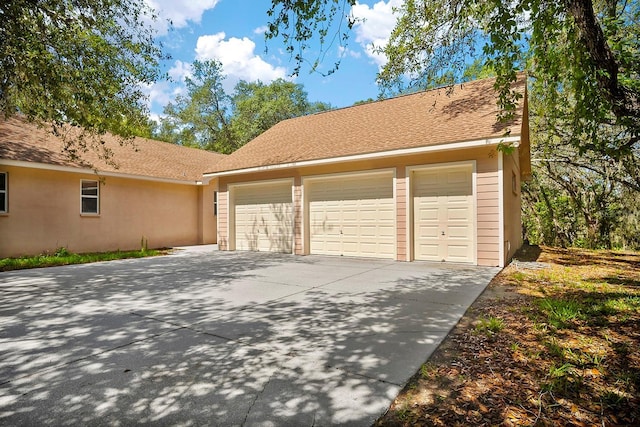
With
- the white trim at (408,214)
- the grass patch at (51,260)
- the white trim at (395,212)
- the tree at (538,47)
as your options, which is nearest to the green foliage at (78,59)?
the grass patch at (51,260)

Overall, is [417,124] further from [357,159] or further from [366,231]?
[366,231]

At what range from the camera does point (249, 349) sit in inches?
125

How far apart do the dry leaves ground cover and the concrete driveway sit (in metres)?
0.20

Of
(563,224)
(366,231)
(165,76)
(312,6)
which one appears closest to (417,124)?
(366,231)

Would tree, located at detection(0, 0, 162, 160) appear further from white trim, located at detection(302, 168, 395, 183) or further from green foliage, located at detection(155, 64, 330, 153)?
green foliage, located at detection(155, 64, 330, 153)

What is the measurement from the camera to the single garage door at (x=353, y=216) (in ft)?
30.8

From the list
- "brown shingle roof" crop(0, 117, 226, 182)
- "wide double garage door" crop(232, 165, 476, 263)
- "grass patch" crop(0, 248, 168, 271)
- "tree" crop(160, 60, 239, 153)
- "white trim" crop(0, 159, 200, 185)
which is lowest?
"grass patch" crop(0, 248, 168, 271)

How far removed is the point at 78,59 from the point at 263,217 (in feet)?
21.8

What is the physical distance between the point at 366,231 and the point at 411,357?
682 cm

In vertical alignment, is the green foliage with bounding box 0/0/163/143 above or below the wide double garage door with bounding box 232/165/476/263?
above

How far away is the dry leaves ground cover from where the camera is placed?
2.18m

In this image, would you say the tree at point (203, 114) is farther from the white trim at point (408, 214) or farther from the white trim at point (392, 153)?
the white trim at point (408, 214)

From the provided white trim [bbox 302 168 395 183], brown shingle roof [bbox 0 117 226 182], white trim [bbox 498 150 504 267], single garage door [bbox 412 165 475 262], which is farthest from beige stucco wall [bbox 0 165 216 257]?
white trim [bbox 498 150 504 267]

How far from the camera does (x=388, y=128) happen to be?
1021 centimetres
